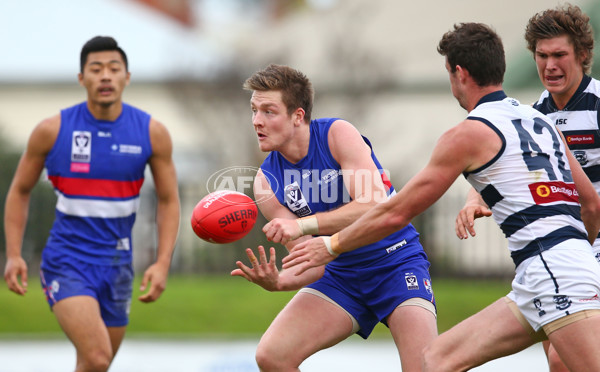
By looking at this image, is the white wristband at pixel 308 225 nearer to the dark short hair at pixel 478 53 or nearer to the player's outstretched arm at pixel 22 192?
the dark short hair at pixel 478 53

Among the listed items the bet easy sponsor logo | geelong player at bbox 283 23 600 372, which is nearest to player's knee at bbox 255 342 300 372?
geelong player at bbox 283 23 600 372

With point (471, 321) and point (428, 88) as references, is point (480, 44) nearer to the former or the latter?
point (471, 321)

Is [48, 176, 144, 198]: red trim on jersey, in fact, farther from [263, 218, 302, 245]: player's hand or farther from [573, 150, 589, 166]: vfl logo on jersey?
[573, 150, 589, 166]: vfl logo on jersey

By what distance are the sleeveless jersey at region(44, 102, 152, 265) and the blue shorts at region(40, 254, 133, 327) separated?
7 centimetres

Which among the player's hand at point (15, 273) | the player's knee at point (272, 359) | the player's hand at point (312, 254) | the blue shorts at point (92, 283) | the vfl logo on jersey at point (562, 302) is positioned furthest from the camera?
the player's hand at point (15, 273)

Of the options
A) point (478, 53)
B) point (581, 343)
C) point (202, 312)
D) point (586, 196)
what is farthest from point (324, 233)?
point (202, 312)

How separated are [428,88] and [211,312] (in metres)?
11.1

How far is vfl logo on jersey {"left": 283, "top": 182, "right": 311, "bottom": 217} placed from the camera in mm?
5586

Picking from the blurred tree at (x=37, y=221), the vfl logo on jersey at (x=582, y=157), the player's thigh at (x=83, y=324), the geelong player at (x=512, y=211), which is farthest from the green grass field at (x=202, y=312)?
the geelong player at (x=512, y=211)

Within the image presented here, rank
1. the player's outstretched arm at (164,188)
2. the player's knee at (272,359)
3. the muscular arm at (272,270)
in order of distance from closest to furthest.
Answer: the muscular arm at (272,270)
the player's knee at (272,359)
the player's outstretched arm at (164,188)

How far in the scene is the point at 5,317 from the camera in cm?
1252

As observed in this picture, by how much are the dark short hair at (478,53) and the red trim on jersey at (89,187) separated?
323 cm

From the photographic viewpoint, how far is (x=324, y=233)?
5.26 metres

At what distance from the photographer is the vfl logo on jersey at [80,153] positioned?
22.2 feet
